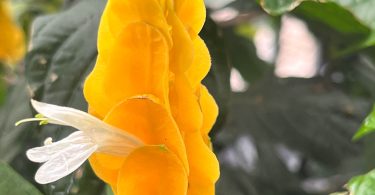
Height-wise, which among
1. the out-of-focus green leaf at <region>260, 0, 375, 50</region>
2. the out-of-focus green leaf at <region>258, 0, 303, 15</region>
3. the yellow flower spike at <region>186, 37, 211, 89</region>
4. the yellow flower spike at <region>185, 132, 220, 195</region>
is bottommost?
the out-of-focus green leaf at <region>260, 0, 375, 50</region>

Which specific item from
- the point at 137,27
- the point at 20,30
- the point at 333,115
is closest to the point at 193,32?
the point at 137,27

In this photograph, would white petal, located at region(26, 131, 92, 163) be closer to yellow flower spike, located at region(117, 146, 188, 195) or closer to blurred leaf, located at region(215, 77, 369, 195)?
yellow flower spike, located at region(117, 146, 188, 195)

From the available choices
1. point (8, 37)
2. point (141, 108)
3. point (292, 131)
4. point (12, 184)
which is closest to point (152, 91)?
point (141, 108)

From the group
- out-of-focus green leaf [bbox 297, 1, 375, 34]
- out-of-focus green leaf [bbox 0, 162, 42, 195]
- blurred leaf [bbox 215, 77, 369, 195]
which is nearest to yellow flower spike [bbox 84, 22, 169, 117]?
out-of-focus green leaf [bbox 0, 162, 42, 195]

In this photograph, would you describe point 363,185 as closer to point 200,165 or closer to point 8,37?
point 200,165

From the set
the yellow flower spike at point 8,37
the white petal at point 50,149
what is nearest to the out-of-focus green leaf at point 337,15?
the white petal at point 50,149
